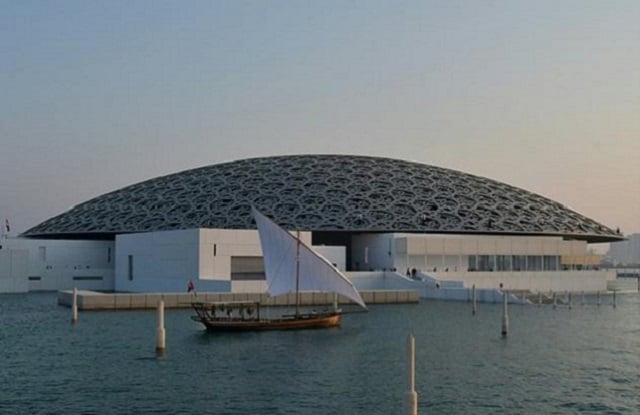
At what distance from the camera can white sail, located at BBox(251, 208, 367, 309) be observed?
194ft

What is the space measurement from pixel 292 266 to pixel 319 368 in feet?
66.2

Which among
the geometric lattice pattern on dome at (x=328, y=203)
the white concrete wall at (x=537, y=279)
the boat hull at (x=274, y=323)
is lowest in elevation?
the boat hull at (x=274, y=323)

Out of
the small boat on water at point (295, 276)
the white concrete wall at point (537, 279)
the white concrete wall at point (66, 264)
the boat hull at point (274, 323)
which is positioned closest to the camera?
the boat hull at point (274, 323)

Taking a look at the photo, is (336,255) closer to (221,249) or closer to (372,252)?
(372,252)

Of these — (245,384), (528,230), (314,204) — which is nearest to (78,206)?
(314,204)

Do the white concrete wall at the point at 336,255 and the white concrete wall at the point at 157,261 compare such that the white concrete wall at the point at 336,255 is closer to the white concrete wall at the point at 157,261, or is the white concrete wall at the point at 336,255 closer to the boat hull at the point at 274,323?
the white concrete wall at the point at 157,261

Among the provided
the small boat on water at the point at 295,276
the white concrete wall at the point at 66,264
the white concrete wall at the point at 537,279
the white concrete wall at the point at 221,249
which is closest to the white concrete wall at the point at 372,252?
the white concrete wall at the point at 537,279

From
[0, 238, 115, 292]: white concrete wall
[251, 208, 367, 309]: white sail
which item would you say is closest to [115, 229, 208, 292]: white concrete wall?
[0, 238, 115, 292]: white concrete wall

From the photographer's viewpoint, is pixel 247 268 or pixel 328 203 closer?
pixel 247 268

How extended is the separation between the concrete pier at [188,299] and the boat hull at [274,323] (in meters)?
15.3

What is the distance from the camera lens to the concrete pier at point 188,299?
6906 centimetres

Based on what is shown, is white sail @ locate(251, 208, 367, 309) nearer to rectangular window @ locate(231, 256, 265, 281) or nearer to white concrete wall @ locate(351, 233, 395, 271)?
rectangular window @ locate(231, 256, 265, 281)

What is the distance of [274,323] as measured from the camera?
5547 centimetres

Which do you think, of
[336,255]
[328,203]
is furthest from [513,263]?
[328,203]
